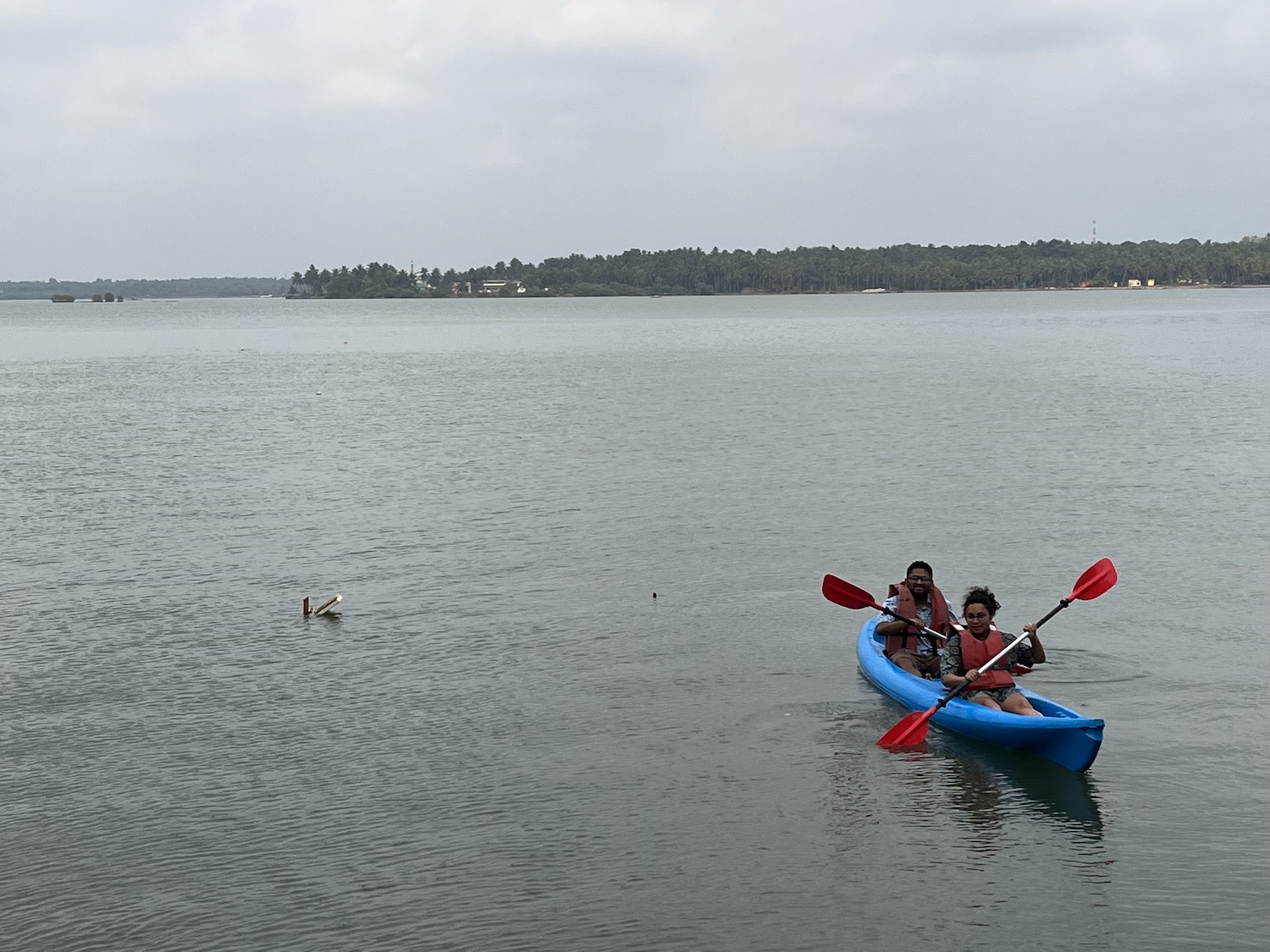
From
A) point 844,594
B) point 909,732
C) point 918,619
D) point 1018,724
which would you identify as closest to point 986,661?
point 1018,724

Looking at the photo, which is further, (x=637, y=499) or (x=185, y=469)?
(x=185, y=469)

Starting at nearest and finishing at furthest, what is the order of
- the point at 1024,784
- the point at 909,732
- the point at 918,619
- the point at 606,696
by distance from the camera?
1. the point at 1024,784
2. the point at 909,732
3. the point at 918,619
4. the point at 606,696

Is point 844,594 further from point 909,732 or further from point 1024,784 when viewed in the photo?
point 1024,784

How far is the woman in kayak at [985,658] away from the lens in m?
12.6

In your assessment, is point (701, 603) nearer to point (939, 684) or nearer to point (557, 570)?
point (557, 570)

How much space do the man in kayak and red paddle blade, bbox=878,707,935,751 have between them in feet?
4.03

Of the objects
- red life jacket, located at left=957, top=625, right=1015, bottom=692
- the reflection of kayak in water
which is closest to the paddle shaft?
red life jacket, located at left=957, top=625, right=1015, bottom=692

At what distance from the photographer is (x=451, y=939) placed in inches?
367

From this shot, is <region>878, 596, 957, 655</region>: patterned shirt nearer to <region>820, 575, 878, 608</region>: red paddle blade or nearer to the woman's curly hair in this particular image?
<region>820, 575, 878, 608</region>: red paddle blade

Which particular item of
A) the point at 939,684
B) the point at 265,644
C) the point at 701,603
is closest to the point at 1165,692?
the point at 939,684

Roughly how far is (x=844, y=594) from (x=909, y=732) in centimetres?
285

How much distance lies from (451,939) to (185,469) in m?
23.1

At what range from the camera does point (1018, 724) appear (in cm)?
1207

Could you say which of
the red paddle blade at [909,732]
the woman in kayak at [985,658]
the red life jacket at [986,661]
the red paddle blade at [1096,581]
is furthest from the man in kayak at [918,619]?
the red paddle blade at [1096,581]
